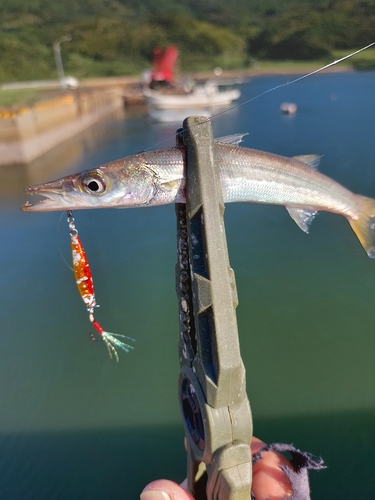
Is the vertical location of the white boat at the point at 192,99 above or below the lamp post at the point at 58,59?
below

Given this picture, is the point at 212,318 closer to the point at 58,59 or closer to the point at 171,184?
the point at 171,184

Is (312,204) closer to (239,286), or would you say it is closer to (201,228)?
(201,228)

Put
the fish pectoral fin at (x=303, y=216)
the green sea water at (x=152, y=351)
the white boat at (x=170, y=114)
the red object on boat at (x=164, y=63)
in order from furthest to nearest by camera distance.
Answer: the red object on boat at (x=164, y=63) → the white boat at (x=170, y=114) → the green sea water at (x=152, y=351) → the fish pectoral fin at (x=303, y=216)

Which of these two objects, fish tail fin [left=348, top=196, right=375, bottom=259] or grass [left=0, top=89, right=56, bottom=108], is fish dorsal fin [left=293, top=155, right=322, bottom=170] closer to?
fish tail fin [left=348, top=196, right=375, bottom=259]

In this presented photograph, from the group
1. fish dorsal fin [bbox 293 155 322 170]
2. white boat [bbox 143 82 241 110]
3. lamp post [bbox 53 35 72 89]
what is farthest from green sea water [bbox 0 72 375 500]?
lamp post [bbox 53 35 72 89]

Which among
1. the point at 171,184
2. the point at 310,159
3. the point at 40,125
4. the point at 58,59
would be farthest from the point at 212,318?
the point at 58,59

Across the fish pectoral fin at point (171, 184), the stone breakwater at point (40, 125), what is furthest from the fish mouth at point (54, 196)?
the stone breakwater at point (40, 125)

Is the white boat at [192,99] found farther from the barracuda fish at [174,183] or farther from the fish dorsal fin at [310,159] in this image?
the barracuda fish at [174,183]

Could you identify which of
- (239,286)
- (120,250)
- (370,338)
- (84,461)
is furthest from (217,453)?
(120,250)
